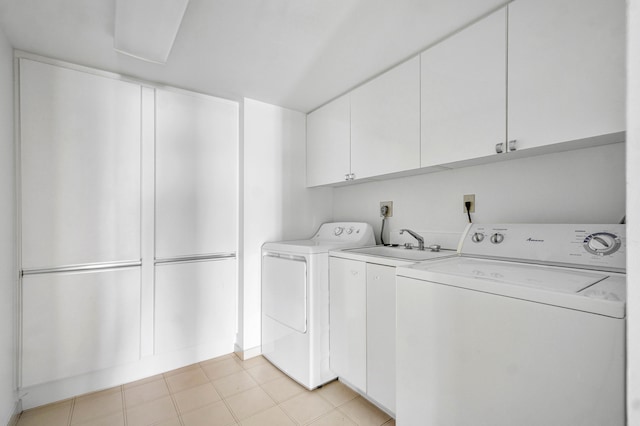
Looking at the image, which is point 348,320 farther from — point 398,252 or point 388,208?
point 388,208

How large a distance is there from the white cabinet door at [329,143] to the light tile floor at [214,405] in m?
1.59

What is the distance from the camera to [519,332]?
3.14 ft

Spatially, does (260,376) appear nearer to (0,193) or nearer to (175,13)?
(0,193)

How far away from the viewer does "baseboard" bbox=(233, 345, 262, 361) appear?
7.92 ft

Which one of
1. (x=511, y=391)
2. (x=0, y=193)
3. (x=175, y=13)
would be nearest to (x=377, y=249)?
(x=511, y=391)

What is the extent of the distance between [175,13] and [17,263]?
173cm

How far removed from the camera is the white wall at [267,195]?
246 centimetres

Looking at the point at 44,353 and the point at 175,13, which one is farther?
the point at 44,353

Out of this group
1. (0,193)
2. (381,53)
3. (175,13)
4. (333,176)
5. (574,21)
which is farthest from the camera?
(333,176)

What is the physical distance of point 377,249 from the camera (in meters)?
2.17

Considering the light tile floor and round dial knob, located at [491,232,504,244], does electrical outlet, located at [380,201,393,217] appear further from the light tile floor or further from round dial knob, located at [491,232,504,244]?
the light tile floor

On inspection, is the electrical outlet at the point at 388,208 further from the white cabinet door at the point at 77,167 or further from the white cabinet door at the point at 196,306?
the white cabinet door at the point at 77,167
